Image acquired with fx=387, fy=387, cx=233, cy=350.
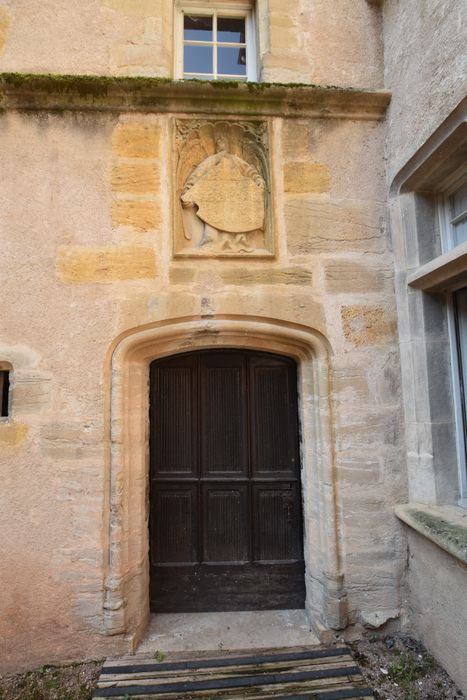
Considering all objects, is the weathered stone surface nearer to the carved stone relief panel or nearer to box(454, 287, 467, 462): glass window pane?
the carved stone relief panel

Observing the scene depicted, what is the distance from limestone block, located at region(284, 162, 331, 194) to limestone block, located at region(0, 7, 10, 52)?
2.24 m

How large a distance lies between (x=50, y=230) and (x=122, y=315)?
0.78m

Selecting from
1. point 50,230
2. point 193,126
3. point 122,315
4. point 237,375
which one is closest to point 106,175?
point 50,230

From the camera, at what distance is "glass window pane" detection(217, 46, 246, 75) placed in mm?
3115

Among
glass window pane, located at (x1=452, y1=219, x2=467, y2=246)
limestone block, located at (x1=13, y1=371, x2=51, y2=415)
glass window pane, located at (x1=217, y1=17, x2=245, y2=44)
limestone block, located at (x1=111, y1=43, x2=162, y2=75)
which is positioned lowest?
limestone block, located at (x1=13, y1=371, x2=51, y2=415)

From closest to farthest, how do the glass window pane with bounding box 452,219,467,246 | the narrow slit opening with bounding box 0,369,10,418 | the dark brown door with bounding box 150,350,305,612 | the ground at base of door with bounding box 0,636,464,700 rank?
the ground at base of door with bounding box 0,636,464,700
the glass window pane with bounding box 452,219,467,246
the narrow slit opening with bounding box 0,369,10,418
the dark brown door with bounding box 150,350,305,612

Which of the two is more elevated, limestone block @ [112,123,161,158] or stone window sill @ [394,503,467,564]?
limestone block @ [112,123,161,158]

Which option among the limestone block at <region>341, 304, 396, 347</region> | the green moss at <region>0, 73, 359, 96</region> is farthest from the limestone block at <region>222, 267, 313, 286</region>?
the green moss at <region>0, 73, 359, 96</region>

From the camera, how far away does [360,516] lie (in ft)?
8.67

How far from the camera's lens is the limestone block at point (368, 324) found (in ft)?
8.94

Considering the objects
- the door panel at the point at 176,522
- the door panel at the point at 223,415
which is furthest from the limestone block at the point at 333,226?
the door panel at the point at 176,522

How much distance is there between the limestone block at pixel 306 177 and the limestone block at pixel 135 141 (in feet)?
3.14

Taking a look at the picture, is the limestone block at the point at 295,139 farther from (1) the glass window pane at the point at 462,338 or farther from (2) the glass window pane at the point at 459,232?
(1) the glass window pane at the point at 462,338

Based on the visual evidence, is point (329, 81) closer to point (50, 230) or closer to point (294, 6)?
point (294, 6)
